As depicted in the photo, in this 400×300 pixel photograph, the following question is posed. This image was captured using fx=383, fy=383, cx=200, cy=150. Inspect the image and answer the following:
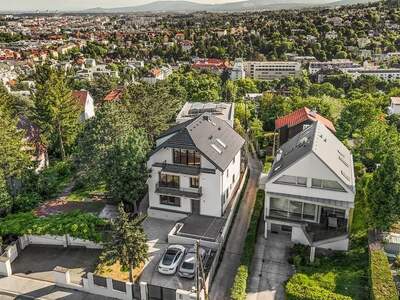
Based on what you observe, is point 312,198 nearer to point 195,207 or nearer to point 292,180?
point 292,180

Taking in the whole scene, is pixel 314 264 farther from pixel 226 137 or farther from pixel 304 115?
pixel 304 115

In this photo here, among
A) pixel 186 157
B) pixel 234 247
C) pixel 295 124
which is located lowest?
pixel 234 247

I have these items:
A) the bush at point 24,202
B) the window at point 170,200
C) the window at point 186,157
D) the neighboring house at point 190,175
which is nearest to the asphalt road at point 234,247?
the neighboring house at point 190,175

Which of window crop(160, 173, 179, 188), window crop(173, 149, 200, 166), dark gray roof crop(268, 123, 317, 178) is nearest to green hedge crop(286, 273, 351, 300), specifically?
dark gray roof crop(268, 123, 317, 178)

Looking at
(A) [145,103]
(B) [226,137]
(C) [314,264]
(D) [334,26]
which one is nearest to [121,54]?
(D) [334,26]

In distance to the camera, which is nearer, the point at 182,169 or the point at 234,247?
the point at 234,247

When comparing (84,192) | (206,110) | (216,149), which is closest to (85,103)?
(206,110)
